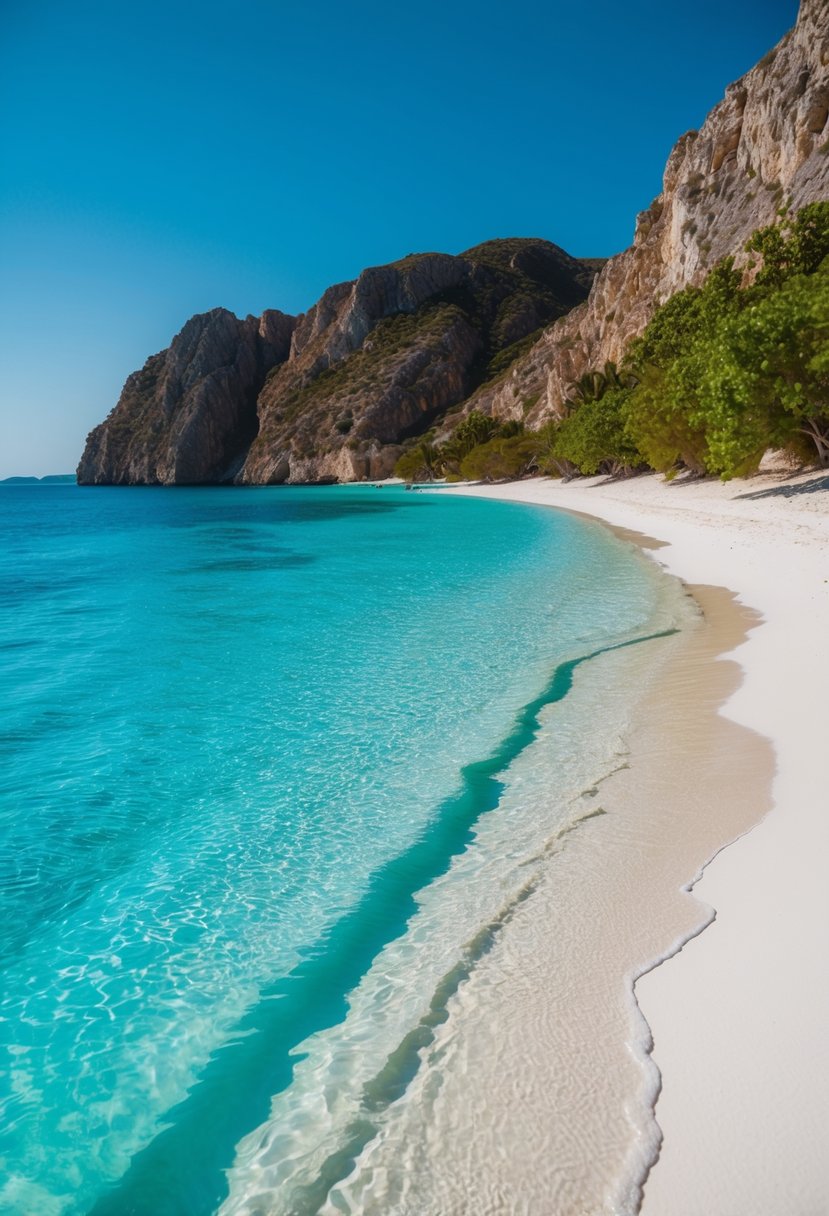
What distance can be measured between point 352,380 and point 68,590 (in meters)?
138

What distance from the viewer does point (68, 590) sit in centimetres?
2438

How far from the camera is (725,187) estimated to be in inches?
2638

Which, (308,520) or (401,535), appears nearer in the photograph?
(401,535)

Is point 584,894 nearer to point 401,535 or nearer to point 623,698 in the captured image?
point 623,698

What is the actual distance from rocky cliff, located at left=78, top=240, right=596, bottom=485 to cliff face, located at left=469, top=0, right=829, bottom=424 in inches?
1996

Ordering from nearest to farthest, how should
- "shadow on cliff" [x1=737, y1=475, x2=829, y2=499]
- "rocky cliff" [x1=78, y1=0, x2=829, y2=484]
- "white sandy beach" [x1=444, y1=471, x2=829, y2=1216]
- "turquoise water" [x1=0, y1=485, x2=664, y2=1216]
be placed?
"white sandy beach" [x1=444, y1=471, x2=829, y2=1216] → "turquoise water" [x1=0, y1=485, x2=664, y2=1216] → "shadow on cliff" [x1=737, y1=475, x2=829, y2=499] → "rocky cliff" [x1=78, y1=0, x2=829, y2=484]

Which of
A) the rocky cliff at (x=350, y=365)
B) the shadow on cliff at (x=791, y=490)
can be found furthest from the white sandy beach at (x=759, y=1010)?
the rocky cliff at (x=350, y=365)

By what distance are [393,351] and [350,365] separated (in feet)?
39.7

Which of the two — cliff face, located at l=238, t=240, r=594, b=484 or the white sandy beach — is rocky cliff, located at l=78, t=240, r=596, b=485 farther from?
the white sandy beach

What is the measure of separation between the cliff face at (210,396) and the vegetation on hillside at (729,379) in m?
130

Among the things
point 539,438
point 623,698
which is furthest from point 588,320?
point 623,698

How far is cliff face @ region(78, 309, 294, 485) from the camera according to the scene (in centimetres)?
18288

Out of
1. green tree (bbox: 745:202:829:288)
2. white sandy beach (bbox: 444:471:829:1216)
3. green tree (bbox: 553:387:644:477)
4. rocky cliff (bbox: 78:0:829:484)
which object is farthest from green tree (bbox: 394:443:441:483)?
white sandy beach (bbox: 444:471:829:1216)

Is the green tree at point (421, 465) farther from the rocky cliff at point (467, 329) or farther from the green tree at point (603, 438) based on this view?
the green tree at point (603, 438)
